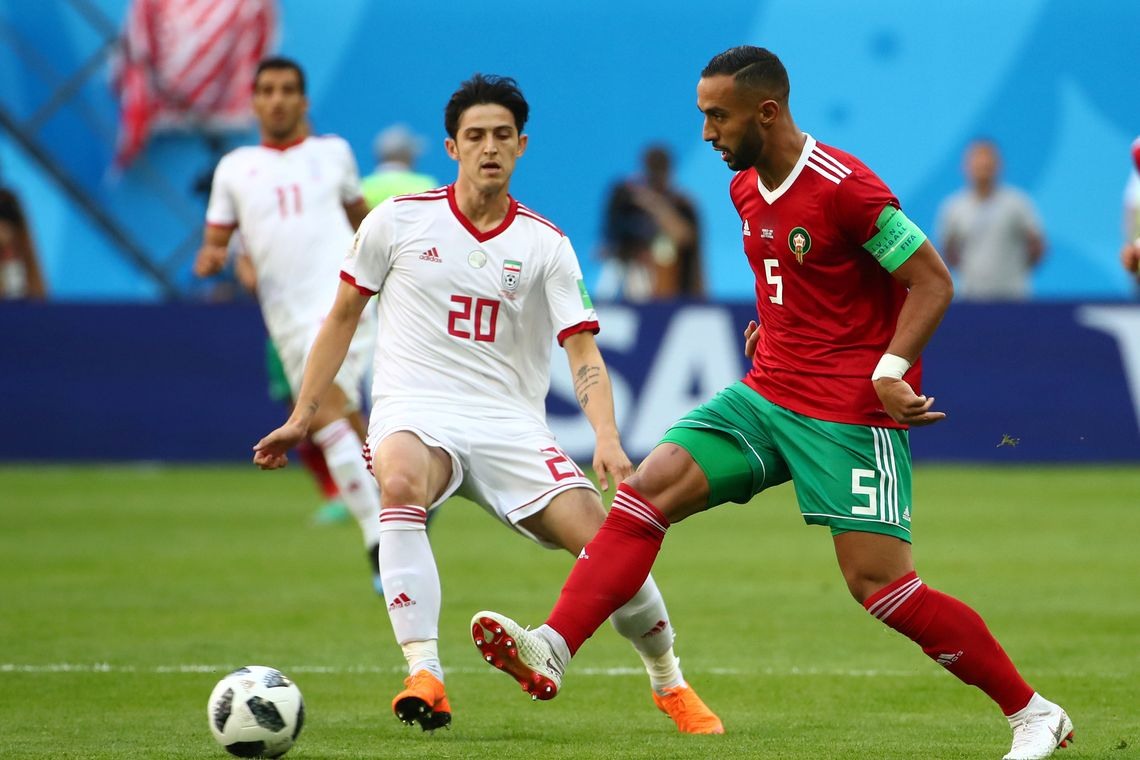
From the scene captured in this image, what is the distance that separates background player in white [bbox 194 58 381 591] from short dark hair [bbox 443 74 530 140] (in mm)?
3270

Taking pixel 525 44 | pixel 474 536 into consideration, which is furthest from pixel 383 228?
pixel 525 44

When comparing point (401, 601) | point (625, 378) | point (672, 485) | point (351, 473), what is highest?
point (672, 485)

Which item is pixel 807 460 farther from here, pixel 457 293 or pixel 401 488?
pixel 457 293

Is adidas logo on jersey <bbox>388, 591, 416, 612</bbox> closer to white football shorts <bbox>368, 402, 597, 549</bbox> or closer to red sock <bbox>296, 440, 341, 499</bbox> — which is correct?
white football shorts <bbox>368, 402, 597, 549</bbox>

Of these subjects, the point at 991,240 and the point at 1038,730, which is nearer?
the point at 1038,730

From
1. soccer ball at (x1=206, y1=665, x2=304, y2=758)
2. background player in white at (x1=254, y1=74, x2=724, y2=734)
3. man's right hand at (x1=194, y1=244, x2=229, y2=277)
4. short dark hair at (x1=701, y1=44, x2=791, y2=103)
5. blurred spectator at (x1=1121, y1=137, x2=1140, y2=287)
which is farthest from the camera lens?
man's right hand at (x1=194, y1=244, x2=229, y2=277)

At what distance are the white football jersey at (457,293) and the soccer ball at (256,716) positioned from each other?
1.35 metres

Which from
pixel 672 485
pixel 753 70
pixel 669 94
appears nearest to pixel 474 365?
pixel 672 485

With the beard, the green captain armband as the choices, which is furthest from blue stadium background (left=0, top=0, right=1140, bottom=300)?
the green captain armband

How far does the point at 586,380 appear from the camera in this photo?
6832mm

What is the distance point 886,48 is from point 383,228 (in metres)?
15.6

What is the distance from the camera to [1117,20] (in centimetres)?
2148

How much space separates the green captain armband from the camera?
5.87m

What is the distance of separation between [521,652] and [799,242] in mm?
1542
